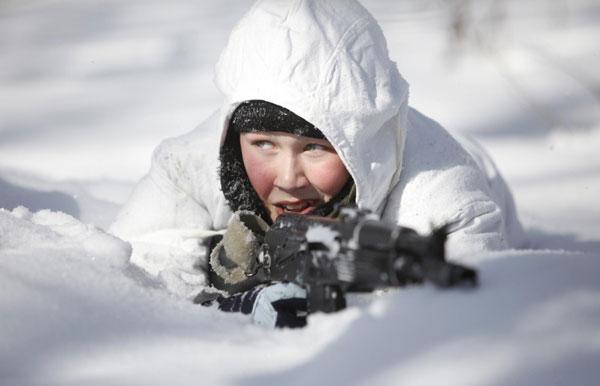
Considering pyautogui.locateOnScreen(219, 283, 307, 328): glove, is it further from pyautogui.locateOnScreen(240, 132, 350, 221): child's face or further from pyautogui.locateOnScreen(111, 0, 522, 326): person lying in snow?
pyautogui.locateOnScreen(240, 132, 350, 221): child's face

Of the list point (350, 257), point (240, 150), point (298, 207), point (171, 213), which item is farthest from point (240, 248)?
point (350, 257)

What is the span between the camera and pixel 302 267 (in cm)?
118

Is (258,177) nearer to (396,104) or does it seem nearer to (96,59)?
(396,104)

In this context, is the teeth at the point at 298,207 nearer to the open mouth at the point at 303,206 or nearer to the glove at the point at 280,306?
the open mouth at the point at 303,206

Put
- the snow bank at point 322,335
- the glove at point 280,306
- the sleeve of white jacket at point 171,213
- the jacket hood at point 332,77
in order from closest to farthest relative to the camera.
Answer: the snow bank at point 322,335, the glove at point 280,306, the jacket hood at point 332,77, the sleeve of white jacket at point 171,213

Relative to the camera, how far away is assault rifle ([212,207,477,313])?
2.88 ft

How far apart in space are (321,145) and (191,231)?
45 centimetres

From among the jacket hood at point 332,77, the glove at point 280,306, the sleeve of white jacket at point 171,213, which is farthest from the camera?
the sleeve of white jacket at point 171,213

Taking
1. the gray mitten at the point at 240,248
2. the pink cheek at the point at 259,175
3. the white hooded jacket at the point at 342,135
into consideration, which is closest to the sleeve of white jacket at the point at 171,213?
the white hooded jacket at the point at 342,135

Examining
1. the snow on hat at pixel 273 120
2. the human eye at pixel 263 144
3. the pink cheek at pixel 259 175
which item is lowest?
the pink cheek at pixel 259 175

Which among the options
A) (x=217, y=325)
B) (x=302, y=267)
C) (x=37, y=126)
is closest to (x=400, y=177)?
(x=302, y=267)

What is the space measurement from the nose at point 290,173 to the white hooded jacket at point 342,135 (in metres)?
0.09

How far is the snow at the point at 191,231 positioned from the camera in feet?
2.84

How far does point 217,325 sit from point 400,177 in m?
0.79
